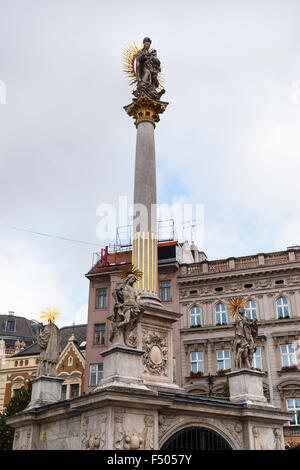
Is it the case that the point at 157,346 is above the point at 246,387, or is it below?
above

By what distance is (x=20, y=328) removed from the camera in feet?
220

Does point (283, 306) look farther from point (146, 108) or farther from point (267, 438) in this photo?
point (267, 438)

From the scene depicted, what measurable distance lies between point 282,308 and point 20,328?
38138mm

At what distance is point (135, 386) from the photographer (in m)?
14.6

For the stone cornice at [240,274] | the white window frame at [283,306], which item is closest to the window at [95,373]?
the stone cornice at [240,274]

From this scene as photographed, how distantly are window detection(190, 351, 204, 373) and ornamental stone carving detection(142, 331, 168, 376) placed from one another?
77.4 feet

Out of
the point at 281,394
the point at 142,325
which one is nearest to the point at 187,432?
the point at 142,325

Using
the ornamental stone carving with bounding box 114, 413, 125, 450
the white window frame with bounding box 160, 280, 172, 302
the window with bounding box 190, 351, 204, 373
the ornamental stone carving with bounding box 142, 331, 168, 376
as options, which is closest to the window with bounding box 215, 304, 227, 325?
the window with bounding box 190, 351, 204, 373

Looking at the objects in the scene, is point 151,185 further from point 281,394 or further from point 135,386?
point 281,394

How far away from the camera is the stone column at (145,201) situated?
20453mm

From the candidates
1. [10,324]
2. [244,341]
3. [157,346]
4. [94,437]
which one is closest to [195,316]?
[244,341]

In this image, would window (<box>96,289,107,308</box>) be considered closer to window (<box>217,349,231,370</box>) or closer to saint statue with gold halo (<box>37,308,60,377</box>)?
window (<box>217,349,231,370</box>)

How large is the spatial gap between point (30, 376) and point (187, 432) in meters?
35.2
